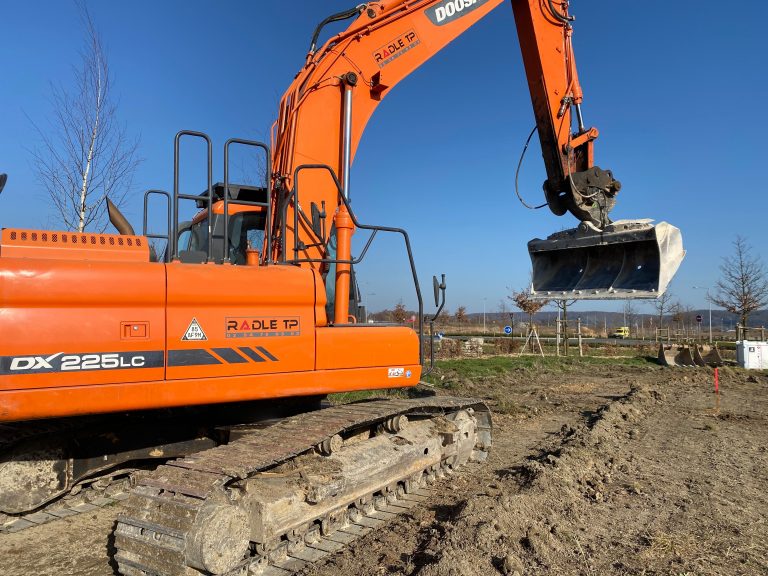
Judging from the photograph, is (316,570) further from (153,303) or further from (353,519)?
(153,303)

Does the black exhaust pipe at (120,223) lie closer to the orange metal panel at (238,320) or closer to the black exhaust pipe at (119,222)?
the black exhaust pipe at (119,222)

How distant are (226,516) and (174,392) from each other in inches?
35.0

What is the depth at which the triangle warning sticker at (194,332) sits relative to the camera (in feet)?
13.1

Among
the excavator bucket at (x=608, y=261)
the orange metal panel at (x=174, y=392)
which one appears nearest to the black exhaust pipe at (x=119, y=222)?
the orange metal panel at (x=174, y=392)

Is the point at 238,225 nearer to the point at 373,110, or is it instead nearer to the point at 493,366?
the point at 373,110

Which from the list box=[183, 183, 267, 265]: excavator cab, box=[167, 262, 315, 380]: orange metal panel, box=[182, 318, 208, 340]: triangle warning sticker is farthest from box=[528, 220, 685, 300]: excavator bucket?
box=[182, 318, 208, 340]: triangle warning sticker

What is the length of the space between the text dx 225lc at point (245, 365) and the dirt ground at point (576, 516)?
38cm

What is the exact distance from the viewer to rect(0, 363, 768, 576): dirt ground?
4.03 metres

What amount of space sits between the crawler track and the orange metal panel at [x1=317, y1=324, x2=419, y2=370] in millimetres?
467

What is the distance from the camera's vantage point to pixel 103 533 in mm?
4816

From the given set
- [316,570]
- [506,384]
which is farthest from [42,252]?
[506,384]

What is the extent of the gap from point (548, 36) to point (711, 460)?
5.78m

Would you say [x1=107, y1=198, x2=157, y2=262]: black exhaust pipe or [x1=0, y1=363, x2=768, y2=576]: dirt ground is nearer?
[x1=0, y1=363, x2=768, y2=576]: dirt ground

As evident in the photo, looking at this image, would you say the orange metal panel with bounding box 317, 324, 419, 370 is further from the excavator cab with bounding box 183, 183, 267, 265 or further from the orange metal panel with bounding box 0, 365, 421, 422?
the excavator cab with bounding box 183, 183, 267, 265
